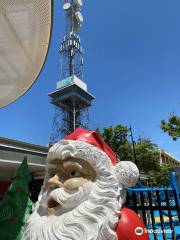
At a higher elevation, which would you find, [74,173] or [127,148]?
[127,148]

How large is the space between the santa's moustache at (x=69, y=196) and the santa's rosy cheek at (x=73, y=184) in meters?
0.03

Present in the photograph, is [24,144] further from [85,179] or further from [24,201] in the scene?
[85,179]

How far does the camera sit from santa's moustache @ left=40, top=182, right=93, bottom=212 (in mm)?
2160

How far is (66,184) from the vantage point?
7.39ft

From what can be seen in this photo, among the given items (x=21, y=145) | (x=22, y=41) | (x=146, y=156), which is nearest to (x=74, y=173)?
(x=22, y=41)

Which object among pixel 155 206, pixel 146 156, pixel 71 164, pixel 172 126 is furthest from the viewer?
pixel 146 156

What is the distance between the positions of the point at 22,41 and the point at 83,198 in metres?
2.63

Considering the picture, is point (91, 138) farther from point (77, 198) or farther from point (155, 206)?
point (155, 206)

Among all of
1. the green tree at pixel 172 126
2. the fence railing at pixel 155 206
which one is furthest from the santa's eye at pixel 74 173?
the green tree at pixel 172 126

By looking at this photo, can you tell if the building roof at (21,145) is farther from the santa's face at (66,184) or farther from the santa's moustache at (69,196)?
the santa's moustache at (69,196)

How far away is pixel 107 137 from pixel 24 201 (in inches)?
691

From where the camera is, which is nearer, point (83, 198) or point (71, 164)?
point (83, 198)

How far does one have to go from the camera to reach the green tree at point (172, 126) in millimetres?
10109

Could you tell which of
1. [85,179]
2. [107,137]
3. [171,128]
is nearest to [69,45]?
[107,137]
